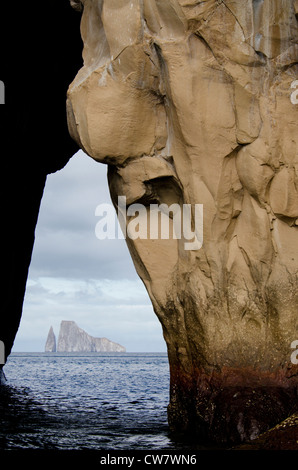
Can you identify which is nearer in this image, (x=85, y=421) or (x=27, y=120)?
(x=85, y=421)

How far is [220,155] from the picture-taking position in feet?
26.2

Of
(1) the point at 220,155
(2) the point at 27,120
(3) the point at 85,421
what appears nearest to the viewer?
(1) the point at 220,155

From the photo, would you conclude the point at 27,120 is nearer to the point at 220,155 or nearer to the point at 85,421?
the point at 85,421

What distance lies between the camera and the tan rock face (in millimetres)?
7758

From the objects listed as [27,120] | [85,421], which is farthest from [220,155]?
[27,120]

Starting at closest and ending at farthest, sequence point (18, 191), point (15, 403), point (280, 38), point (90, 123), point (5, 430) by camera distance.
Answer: point (280, 38)
point (90, 123)
point (5, 430)
point (15, 403)
point (18, 191)

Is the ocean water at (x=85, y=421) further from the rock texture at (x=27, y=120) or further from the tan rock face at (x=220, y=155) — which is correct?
the rock texture at (x=27, y=120)

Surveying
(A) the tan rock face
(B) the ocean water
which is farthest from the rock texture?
(A) the tan rock face

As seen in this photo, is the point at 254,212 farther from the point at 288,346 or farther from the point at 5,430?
the point at 5,430

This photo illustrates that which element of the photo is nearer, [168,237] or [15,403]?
[168,237]

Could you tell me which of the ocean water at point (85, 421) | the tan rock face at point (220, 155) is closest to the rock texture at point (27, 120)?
the ocean water at point (85, 421)

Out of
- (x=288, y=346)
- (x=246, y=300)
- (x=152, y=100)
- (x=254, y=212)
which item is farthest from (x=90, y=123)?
(x=288, y=346)

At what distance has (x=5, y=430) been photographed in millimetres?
9758

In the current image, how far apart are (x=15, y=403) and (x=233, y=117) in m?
9.45
